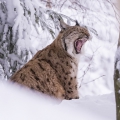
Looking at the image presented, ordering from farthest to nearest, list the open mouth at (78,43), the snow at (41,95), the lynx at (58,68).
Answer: the open mouth at (78,43) → the lynx at (58,68) → the snow at (41,95)

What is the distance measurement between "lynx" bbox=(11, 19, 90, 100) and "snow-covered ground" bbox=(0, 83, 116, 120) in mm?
112

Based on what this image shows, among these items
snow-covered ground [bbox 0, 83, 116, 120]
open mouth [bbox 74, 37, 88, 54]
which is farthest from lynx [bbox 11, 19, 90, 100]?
snow-covered ground [bbox 0, 83, 116, 120]

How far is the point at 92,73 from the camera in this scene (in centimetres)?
1181

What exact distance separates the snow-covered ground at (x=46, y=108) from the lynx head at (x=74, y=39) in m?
0.48

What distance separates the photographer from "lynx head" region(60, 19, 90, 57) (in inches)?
138

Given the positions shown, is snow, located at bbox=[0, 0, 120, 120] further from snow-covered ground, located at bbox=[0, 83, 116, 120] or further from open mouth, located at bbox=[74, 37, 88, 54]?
open mouth, located at bbox=[74, 37, 88, 54]

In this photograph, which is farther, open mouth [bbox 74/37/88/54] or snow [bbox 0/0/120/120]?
open mouth [bbox 74/37/88/54]

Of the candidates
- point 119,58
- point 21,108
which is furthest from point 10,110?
point 119,58

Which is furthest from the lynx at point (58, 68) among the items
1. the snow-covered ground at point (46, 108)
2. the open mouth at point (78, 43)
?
the snow-covered ground at point (46, 108)

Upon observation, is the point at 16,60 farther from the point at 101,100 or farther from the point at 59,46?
the point at 101,100

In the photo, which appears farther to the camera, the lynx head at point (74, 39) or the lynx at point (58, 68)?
the lynx head at point (74, 39)

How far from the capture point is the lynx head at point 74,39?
3510 millimetres

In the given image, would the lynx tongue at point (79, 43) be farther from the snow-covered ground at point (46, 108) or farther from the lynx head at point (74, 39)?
the snow-covered ground at point (46, 108)

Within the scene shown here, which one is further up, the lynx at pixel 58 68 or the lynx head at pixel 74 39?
the lynx head at pixel 74 39
